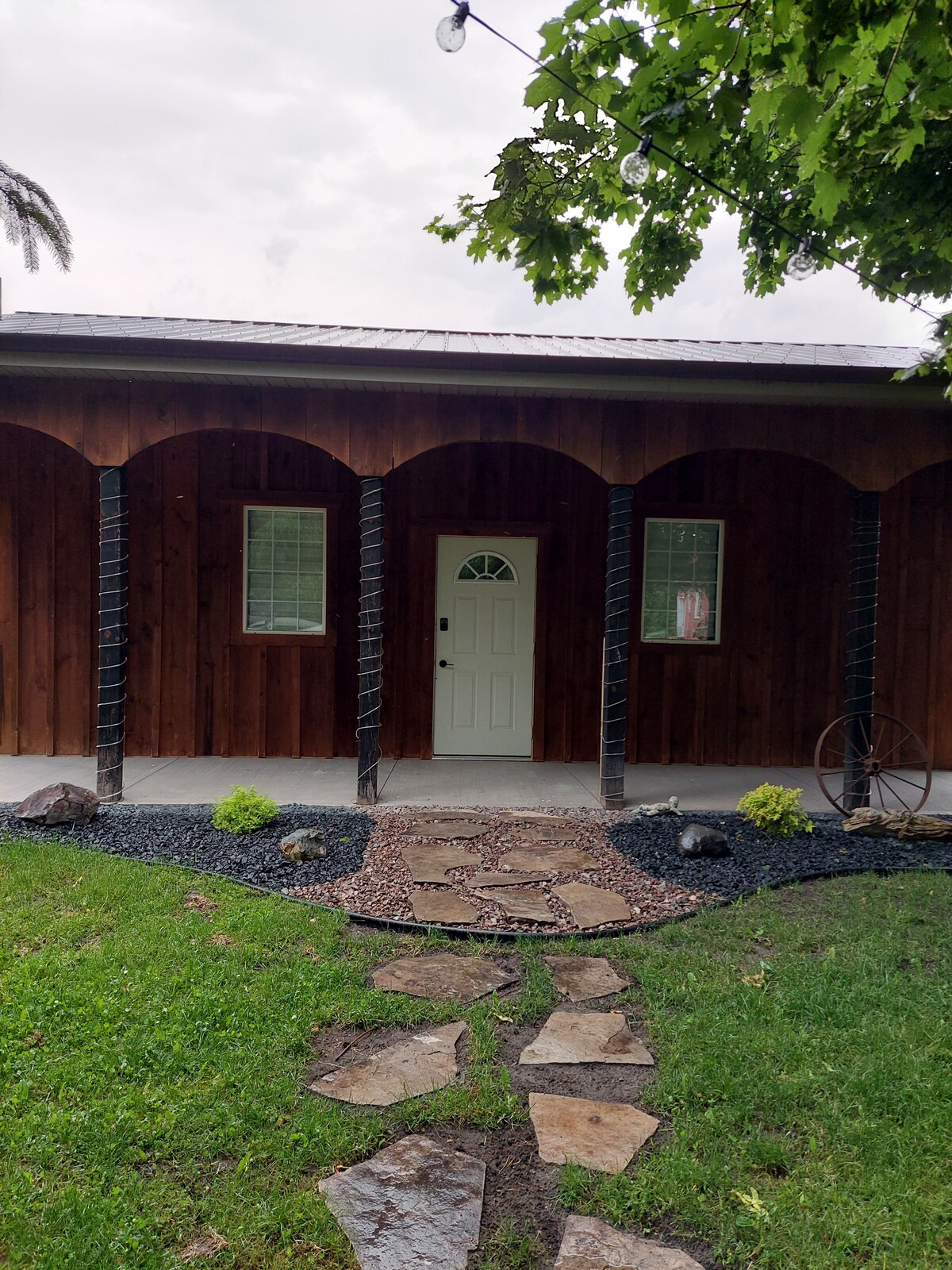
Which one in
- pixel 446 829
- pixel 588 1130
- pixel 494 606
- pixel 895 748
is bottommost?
pixel 588 1130

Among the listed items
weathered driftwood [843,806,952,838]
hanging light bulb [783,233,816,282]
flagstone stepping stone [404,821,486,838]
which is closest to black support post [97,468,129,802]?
flagstone stepping stone [404,821,486,838]

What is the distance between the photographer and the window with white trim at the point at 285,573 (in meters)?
7.03

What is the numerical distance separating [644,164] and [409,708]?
4953mm

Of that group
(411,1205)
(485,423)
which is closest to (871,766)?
(485,423)

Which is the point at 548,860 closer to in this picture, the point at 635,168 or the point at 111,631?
the point at 111,631

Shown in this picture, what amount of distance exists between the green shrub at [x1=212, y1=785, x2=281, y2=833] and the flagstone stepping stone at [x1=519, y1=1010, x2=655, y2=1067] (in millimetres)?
2506

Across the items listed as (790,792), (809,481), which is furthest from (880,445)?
(790,792)

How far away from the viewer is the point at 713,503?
7.14 metres

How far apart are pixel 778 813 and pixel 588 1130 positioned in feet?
10.4

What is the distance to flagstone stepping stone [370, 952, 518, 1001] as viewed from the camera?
3100 mm

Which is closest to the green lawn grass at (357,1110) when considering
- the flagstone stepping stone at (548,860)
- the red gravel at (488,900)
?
the red gravel at (488,900)

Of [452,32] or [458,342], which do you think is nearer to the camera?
[452,32]

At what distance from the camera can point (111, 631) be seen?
5562 millimetres

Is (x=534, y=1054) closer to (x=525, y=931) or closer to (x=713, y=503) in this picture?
(x=525, y=931)
